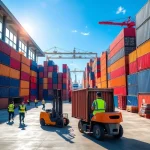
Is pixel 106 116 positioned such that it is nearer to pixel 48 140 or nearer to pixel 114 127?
pixel 114 127

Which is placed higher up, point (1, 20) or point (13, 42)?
point (1, 20)

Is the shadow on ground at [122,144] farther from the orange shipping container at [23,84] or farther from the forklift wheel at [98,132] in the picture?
the orange shipping container at [23,84]

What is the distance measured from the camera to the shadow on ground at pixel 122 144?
8.75 metres

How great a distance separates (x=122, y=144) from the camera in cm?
941

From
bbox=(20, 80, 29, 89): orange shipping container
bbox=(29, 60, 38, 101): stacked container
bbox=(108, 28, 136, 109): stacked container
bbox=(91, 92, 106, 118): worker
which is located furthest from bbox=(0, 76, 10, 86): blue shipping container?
bbox=(91, 92, 106, 118): worker

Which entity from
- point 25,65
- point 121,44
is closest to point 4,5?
Result: point 25,65

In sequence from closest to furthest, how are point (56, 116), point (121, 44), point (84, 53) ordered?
1. point (56, 116)
2. point (121, 44)
3. point (84, 53)

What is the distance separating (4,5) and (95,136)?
2931 centimetres

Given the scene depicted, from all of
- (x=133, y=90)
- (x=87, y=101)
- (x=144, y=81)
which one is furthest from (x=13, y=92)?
(x=87, y=101)

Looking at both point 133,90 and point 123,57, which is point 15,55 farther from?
point 133,90

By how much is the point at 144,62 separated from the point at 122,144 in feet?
45.4

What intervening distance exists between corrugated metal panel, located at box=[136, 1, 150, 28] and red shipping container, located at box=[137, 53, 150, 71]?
13.4ft

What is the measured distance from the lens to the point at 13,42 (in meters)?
42.2

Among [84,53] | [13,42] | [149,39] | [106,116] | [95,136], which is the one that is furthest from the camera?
[84,53]
